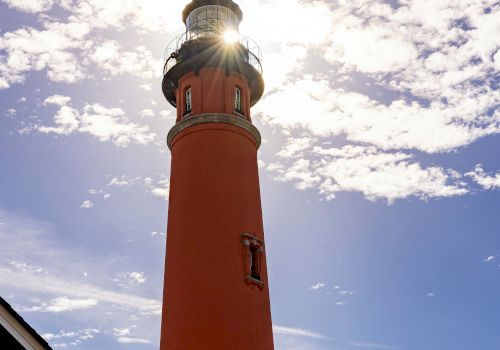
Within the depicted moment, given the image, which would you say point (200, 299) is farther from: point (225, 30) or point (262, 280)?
point (225, 30)

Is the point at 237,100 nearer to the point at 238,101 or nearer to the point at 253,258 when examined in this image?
the point at 238,101

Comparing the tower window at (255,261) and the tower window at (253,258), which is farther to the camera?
the tower window at (255,261)

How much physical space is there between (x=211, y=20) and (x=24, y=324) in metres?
19.6

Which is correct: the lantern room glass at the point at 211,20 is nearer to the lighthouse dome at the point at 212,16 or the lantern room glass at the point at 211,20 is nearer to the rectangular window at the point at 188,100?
the lighthouse dome at the point at 212,16

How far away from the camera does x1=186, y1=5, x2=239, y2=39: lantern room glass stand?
25562mm

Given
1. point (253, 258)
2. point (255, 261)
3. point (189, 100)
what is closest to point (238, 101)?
point (189, 100)

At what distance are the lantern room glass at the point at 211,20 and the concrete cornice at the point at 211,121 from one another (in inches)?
204

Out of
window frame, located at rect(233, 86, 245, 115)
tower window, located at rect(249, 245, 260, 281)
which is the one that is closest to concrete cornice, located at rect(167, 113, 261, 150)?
window frame, located at rect(233, 86, 245, 115)

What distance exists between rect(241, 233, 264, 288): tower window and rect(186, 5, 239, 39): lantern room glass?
10.3m

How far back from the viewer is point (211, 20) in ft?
84.9

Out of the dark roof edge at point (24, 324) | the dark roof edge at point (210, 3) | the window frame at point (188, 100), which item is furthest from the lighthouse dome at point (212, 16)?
the dark roof edge at point (24, 324)

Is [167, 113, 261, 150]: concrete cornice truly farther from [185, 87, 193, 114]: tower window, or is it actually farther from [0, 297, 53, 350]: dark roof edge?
[0, 297, 53, 350]: dark roof edge

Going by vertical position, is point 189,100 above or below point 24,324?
above

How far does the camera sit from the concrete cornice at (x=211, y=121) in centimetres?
2195
